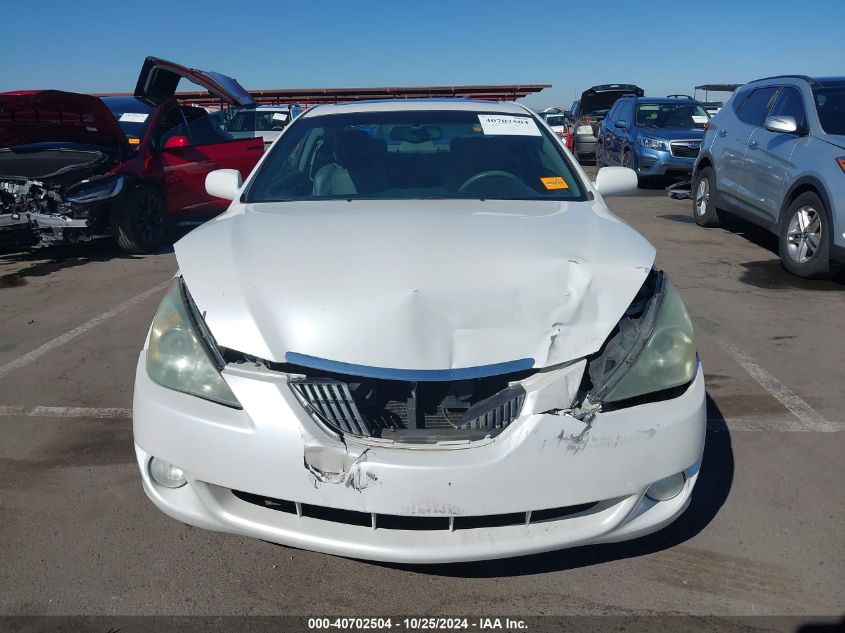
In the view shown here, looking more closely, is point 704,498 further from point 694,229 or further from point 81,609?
point 694,229

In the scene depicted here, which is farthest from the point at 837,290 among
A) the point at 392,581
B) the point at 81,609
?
the point at 81,609

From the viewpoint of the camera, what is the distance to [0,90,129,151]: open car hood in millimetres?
6789

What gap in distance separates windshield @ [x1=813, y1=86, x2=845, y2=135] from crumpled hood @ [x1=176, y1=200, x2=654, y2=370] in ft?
14.5

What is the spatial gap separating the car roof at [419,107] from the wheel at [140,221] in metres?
3.90

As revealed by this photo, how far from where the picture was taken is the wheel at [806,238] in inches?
231

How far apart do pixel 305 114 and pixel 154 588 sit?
2.63m

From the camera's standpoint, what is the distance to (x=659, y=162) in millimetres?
11945

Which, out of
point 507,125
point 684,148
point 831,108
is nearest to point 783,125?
point 831,108

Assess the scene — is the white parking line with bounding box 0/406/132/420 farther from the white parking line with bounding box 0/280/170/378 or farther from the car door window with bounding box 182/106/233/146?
the car door window with bounding box 182/106/233/146

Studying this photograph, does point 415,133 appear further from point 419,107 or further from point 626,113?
point 626,113

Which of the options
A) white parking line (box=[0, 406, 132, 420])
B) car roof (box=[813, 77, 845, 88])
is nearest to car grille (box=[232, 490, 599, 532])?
white parking line (box=[0, 406, 132, 420])

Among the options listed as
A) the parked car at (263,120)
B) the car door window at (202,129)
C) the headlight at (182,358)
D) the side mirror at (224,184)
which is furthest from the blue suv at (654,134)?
the headlight at (182,358)

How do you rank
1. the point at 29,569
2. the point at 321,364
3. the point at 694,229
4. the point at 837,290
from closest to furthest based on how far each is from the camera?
the point at 321,364
the point at 29,569
the point at 837,290
the point at 694,229

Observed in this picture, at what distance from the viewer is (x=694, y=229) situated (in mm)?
8734
